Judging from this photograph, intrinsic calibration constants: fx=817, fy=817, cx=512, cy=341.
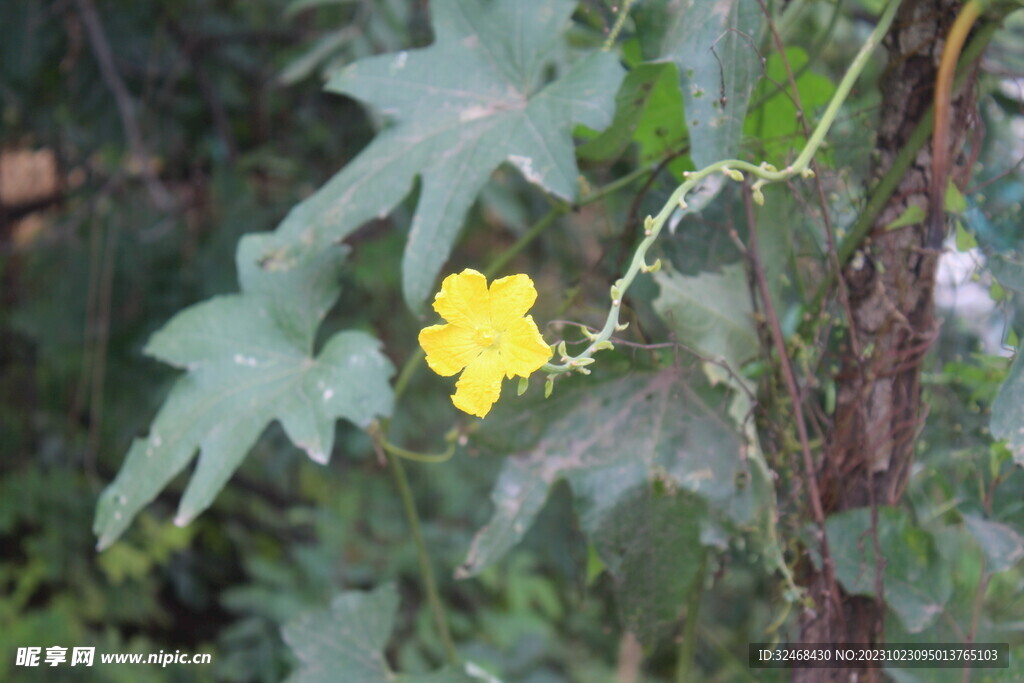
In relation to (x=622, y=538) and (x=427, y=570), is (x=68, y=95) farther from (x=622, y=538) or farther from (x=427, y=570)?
(x=622, y=538)

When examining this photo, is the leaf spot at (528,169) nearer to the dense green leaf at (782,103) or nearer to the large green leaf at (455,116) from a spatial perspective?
the large green leaf at (455,116)

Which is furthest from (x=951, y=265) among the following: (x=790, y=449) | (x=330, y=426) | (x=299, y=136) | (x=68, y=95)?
(x=68, y=95)

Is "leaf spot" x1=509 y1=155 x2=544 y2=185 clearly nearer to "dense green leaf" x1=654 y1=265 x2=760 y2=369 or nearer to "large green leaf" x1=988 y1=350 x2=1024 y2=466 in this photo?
"dense green leaf" x1=654 y1=265 x2=760 y2=369

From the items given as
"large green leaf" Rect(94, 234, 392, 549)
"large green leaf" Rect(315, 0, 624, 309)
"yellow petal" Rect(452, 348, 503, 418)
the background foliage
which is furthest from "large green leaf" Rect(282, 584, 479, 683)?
"yellow petal" Rect(452, 348, 503, 418)

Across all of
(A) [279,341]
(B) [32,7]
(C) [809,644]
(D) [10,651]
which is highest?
(B) [32,7]

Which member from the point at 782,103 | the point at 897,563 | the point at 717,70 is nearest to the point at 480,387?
the point at 717,70
